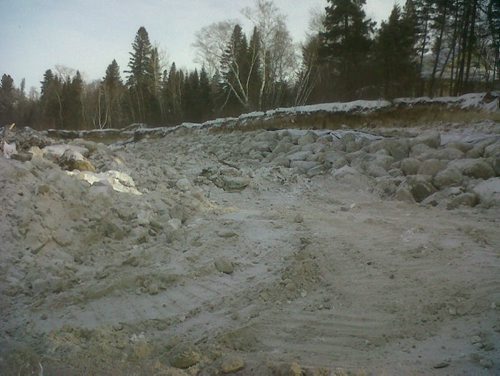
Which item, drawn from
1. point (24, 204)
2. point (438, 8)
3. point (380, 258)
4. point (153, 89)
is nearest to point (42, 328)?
point (24, 204)

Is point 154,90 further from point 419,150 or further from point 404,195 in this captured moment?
point 404,195

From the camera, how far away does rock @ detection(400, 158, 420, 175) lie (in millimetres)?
8789

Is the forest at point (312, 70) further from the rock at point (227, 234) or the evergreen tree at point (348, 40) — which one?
the rock at point (227, 234)

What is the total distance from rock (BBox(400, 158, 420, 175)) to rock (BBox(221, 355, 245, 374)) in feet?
23.7

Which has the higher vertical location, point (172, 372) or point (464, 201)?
point (464, 201)

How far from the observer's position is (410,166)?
29.1 ft

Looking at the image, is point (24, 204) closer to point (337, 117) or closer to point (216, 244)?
point (216, 244)

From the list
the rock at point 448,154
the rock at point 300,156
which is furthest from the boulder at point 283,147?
the rock at point 448,154

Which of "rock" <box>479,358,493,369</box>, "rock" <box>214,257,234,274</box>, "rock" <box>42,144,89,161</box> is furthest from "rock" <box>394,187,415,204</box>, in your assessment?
"rock" <box>42,144,89,161</box>

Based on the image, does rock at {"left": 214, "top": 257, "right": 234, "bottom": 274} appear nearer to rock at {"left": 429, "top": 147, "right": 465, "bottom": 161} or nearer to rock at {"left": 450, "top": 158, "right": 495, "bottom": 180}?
rock at {"left": 450, "top": 158, "right": 495, "bottom": 180}

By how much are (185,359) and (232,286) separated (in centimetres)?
125

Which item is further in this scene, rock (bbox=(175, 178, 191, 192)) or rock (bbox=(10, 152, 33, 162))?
rock (bbox=(175, 178, 191, 192))

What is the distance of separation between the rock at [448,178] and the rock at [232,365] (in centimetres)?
635

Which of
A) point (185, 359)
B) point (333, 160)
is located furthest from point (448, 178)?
point (185, 359)
